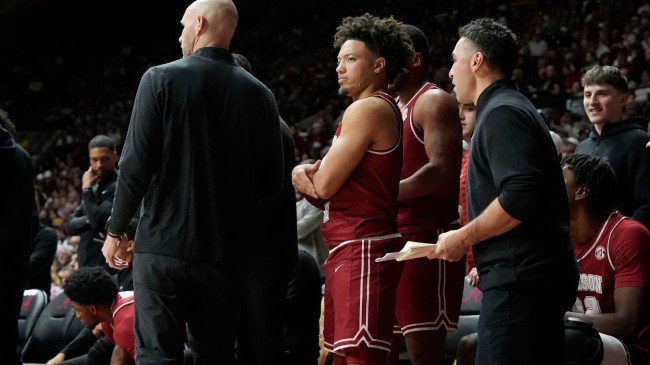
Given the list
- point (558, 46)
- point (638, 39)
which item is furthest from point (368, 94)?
point (558, 46)

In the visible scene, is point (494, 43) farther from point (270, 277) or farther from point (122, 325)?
point (122, 325)

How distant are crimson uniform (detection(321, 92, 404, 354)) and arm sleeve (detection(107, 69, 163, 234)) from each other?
84cm

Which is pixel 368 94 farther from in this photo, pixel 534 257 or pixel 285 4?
pixel 285 4

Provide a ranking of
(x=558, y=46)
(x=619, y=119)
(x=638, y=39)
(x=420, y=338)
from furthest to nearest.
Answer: (x=558, y=46), (x=638, y=39), (x=619, y=119), (x=420, y=338)

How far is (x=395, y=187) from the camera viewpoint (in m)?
4.20

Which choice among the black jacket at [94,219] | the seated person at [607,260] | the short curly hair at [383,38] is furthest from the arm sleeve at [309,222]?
the short curly hair at [383,38]

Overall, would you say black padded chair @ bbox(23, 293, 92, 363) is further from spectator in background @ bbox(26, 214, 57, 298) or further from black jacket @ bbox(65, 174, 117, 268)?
spectator in background @ bbox(26, 214, 57, 298)

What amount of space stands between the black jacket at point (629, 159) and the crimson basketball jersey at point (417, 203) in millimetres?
1237

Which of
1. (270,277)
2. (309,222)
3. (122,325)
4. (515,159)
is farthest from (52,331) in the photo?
(515,159)

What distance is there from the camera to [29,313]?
7.99 metres

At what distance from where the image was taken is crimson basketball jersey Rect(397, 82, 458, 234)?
4609mm

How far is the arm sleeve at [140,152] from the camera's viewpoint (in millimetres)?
3902

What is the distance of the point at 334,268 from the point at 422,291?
566 millimetres

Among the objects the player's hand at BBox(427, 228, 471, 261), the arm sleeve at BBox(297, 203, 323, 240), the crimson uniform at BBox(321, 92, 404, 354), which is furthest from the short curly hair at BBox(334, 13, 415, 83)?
the arm sleeve at BBox(297, 203, 323, 240)
